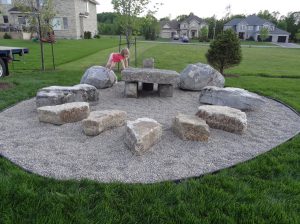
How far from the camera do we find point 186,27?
76.3 meters

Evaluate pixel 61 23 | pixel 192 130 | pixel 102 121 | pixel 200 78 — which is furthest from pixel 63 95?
pixel 61 23

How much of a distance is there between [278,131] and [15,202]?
4428mm

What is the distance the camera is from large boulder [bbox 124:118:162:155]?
367 cm

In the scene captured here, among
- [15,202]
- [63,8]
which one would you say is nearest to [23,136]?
[15,202]

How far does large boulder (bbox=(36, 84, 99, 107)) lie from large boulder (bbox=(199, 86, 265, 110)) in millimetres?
2880

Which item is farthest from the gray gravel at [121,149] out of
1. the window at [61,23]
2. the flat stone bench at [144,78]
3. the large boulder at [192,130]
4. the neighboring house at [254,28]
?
the neighboring house at [254,28]

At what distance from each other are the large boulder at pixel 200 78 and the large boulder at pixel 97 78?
7.83ft

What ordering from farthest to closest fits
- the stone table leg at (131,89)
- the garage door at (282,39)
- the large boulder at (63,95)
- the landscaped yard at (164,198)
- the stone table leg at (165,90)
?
the garage door at (282,39), the stone table leg at (165,90), the stone table leg at (131,89), the large boulder at (63,95), the landscaped yard at (164,198)

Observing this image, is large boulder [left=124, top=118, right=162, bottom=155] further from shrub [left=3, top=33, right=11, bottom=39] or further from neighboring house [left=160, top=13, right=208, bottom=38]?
neighboring house [left=160, top=13, right=208, bottom=38]

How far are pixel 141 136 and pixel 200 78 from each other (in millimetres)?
4657

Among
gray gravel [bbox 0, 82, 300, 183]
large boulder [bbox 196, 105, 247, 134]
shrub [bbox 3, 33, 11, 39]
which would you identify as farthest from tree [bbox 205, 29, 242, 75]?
shrub [bbox 3, 33, 11, 39]

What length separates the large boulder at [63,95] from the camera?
555 cm

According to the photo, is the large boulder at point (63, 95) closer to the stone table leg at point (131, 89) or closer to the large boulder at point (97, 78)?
the stone table leg at point (131, 89)

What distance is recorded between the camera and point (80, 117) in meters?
4.95
